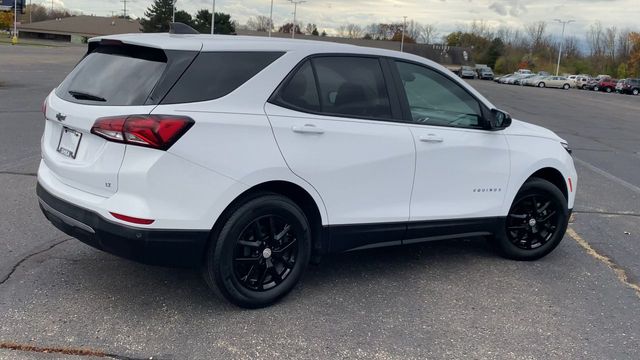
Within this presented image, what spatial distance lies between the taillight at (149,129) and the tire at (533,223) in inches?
118

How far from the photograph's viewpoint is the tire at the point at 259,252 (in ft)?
12.4

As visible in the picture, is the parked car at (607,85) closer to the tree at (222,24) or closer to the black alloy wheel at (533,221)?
the tree at (222,24)

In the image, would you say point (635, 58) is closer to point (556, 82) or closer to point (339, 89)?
point (556, 82)

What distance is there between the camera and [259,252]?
3.97 metres

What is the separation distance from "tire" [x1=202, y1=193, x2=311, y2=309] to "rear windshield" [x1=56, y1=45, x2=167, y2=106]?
96 cm

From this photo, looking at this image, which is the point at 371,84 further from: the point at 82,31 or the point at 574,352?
the point at 82,31

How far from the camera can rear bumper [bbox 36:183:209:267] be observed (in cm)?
354

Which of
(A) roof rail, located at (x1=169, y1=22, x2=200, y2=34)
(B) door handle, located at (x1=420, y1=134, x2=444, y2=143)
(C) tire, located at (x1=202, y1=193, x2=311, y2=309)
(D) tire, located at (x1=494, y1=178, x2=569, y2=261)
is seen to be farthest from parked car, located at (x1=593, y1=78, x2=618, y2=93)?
(C) tire, located at (x1=202, y1=193, x2=311, y2=309)

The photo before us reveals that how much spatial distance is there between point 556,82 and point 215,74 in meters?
71.6

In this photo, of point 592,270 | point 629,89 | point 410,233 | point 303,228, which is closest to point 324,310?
point 303,228

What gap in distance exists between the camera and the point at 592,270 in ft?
17.2

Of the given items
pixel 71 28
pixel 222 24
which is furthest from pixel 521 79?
pixel 71 28

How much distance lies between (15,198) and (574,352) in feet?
18.3

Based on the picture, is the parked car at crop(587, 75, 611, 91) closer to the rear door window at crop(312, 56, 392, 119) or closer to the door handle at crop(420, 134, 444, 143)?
the door handle at crop(420, 134, 444, 143)
